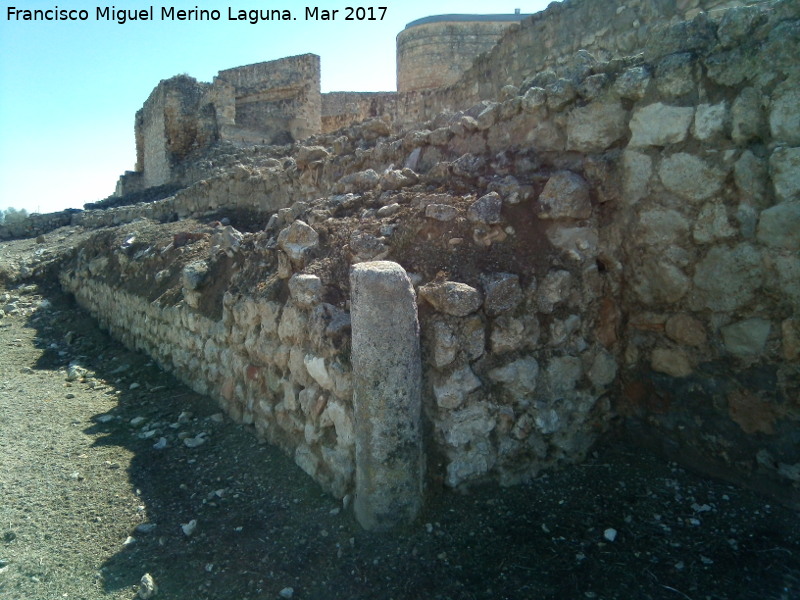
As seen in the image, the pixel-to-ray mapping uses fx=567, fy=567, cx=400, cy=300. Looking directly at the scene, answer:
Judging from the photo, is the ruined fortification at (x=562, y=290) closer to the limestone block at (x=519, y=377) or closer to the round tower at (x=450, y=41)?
the limestone block at (x=519, y=377)

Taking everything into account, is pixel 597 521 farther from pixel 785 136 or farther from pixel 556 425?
pixel 785 136

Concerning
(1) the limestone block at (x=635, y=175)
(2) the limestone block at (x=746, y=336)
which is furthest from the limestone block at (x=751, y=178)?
(2) the limestone block at (x=746, y=336)

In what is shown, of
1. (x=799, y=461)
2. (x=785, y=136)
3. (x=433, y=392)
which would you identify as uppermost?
(x=785, y=136)

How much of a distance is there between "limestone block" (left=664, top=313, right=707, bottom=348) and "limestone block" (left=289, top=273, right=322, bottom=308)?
204cm

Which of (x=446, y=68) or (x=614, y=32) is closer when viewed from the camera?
(x=614, y=32)

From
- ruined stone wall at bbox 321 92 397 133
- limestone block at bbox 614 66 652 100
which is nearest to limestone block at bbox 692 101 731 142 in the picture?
limestone block at bbox 614 66 652 100

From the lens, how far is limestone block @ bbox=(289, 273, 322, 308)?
344cm

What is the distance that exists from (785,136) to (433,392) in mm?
2053

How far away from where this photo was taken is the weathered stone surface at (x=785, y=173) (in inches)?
102

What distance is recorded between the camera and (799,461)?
271 cm

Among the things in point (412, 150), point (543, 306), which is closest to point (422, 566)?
point (543, 306)

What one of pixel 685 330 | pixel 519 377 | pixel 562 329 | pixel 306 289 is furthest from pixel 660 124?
pixel 306 289

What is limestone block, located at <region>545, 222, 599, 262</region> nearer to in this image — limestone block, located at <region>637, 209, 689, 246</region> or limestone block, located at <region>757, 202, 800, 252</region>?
limestone block, located at <region>637, 209, 689, 246</region>

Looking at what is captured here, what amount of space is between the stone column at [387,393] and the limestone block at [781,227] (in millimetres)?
1730
